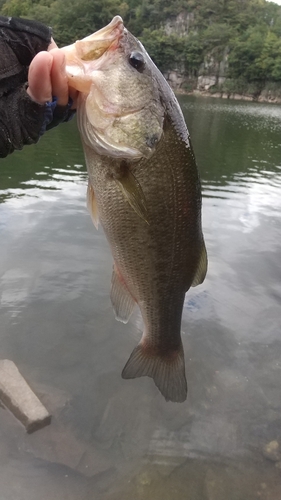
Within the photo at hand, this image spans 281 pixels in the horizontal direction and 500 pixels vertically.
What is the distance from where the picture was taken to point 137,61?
80.9 inches

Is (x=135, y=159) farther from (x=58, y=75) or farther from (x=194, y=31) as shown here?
(x=194, y=31)

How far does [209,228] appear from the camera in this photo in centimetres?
938

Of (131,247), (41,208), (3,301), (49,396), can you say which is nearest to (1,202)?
(41,208)

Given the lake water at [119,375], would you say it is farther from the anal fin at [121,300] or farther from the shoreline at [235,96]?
the shoreline at [235,96]

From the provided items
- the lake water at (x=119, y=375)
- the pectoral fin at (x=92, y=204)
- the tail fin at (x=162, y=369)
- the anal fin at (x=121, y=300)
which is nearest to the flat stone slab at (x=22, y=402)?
the lake water at (x=119, y=375)

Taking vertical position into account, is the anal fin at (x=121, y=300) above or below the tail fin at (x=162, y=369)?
above

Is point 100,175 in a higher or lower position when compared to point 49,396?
higher

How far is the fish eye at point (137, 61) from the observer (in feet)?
6.70

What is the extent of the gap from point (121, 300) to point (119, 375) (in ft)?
8.45

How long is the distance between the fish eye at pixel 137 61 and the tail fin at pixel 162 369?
5.91ft

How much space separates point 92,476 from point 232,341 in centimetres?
272

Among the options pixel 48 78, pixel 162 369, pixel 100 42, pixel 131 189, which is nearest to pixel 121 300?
pixel 162 369

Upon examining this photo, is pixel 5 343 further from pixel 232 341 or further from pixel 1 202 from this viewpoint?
pixel 1 202

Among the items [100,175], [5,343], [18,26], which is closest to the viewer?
[18,26]
